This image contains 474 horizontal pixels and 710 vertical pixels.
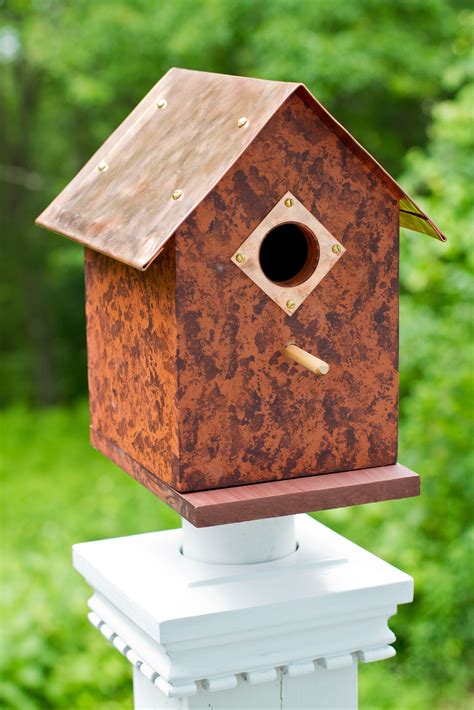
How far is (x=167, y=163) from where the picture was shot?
1.50m

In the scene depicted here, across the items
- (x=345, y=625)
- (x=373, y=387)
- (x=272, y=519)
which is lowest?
(x=345, y=625)

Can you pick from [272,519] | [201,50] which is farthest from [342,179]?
[201,50]

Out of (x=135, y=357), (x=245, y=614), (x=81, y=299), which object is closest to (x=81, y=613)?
(x=135, y=357)

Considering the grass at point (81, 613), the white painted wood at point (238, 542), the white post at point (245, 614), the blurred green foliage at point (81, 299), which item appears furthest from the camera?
the blurred green foliage at point (81, 299)

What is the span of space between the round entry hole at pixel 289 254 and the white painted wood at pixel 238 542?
34cm

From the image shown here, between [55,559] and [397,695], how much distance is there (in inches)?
75.8

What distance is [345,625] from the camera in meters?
1.46

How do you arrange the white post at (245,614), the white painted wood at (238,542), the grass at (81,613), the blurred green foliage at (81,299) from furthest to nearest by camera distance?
the blurred green foliage at (81,299) → the grass at (81,613) → the white painted wood at (238,542) → the white post at (245,614)

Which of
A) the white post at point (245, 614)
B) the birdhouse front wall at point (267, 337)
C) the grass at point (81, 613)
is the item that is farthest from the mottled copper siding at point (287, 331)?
the grass at point (81, 613)

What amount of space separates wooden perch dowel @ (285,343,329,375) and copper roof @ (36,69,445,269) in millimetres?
240

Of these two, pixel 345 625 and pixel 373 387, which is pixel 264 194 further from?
pixel 345 625

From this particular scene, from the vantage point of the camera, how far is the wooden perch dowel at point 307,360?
4.60 feet

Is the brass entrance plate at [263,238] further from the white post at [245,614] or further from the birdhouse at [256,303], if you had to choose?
the white post at [245,614]

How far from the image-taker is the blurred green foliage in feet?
15.8
